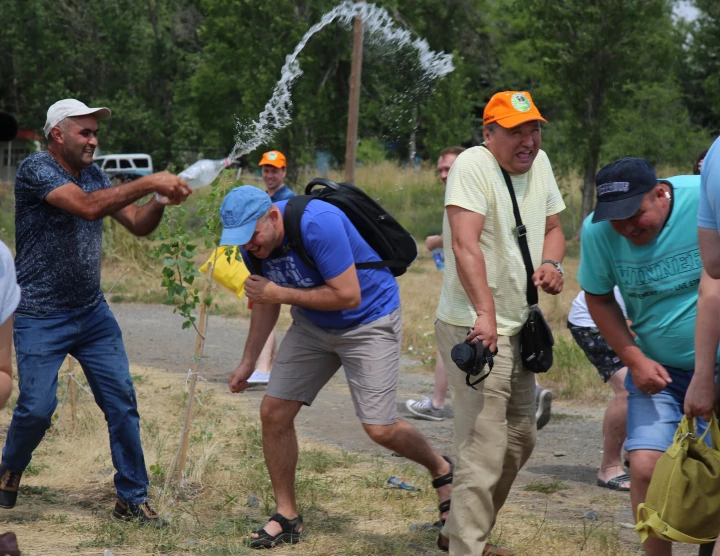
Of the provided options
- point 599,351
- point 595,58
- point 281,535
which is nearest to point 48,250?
point 281,535

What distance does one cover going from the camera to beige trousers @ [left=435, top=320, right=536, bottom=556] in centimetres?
407

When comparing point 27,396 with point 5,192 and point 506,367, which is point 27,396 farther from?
point 5,192

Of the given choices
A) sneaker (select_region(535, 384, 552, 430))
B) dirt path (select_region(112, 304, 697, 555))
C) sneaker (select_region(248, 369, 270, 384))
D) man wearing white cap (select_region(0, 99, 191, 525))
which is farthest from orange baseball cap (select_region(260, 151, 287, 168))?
man wearing white cap (select_region(0, 99, 191, 525))

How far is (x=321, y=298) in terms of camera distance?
4453 mm

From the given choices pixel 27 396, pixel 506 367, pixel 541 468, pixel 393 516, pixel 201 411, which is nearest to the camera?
pixel 506 367

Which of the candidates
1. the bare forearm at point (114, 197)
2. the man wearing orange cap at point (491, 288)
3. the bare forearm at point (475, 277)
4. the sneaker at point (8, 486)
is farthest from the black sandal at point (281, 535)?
the bare forearm at point (114, 197)

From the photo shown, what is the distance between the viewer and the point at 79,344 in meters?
4.98

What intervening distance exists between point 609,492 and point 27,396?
10.8ft

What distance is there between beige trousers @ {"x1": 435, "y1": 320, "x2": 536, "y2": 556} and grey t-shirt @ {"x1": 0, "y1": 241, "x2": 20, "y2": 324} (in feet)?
6.20

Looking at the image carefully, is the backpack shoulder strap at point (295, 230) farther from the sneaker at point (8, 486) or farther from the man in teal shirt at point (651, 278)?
the sneaker at point (8, 486)

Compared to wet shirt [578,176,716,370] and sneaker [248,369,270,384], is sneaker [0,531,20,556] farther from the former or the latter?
sneaker [248,369,270,384]

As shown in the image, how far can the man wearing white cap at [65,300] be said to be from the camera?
15.8 ft

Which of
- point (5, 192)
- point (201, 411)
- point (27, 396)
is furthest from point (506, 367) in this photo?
point (5, 192)

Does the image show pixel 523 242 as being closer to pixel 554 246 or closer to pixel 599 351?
pixel 554 246
